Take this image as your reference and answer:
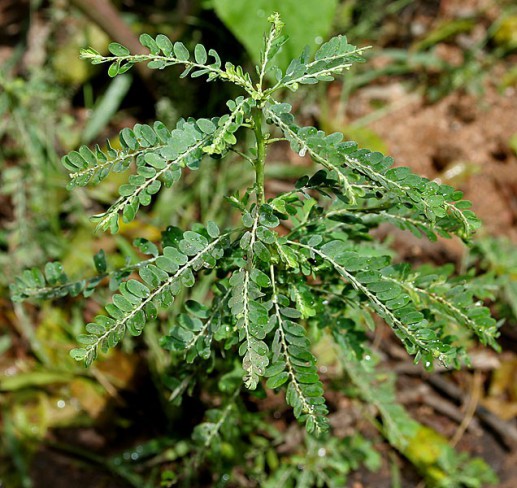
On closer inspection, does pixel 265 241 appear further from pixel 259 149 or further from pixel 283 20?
pixel 283 20

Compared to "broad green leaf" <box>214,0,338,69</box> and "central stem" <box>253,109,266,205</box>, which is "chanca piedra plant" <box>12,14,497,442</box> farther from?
"broad green leaf" <box>214,0,338,69</box>

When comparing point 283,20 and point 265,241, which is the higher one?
point 283,20

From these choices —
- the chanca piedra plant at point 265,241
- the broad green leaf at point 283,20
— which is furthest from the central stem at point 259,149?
the broad green leaf at point 283,20

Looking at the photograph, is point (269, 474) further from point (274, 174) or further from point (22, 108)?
point (22, 108)

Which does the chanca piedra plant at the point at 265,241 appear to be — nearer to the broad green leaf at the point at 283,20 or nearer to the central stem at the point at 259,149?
the central stem at the point at 259,149

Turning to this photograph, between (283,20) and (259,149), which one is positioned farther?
(283,20)

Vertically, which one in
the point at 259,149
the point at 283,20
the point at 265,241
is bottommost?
the point at 265,241

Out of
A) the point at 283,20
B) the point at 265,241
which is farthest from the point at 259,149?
the point at 283,20

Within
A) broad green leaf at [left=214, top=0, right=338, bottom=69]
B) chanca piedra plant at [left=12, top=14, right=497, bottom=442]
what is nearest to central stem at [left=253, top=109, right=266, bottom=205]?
chanca piedra plant at [left=12, top=14, right=497, bottom=442]

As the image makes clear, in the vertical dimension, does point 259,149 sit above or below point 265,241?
above

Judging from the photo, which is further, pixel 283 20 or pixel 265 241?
pixel 283 20

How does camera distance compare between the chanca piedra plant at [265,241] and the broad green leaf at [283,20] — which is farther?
the broad green leaf at [283,20]
